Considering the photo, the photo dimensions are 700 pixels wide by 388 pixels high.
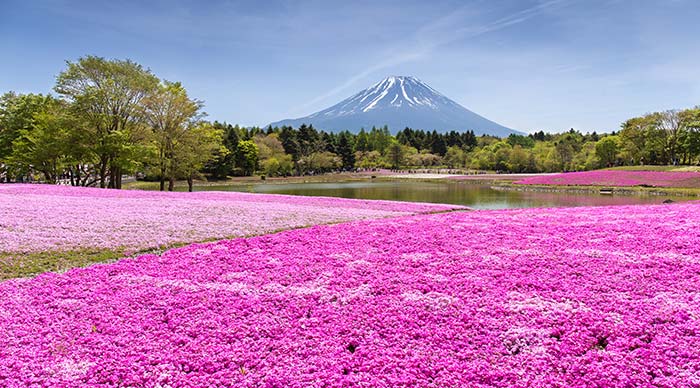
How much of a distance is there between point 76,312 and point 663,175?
68.2 meters

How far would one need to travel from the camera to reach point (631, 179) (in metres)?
55.9

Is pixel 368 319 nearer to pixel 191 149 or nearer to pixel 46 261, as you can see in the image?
pixel 46 261

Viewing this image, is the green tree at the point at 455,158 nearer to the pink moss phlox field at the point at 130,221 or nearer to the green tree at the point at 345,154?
the green tree at the point at 345,154

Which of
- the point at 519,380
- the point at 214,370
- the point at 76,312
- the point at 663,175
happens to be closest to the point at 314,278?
the point at 214,370

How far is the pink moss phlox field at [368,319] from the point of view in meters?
5.37

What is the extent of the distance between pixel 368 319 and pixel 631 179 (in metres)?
62.1

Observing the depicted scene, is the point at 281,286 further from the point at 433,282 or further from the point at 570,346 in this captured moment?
the point at 570,346

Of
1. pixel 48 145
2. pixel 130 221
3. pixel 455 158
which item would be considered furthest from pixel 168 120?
pixel 455 158

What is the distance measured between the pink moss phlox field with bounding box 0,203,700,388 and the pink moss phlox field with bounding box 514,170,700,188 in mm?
50658

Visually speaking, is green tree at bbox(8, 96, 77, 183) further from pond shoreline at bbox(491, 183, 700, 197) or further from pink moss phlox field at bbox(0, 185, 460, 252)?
pond shoreline at bbox(491, 183, 700, 197)

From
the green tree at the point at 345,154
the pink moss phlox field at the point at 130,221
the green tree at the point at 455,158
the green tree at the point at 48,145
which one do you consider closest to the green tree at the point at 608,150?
the green tree at the point at 455,158

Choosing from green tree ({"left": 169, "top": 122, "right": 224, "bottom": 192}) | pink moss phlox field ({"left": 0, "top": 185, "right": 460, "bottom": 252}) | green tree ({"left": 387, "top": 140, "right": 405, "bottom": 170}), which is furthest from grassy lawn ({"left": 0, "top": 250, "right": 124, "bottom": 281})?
green tree ({"left": 387, "top": 140, "right": 405, "bottom": 170})

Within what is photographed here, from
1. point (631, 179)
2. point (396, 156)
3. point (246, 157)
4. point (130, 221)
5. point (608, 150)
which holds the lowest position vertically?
point (130, 221)

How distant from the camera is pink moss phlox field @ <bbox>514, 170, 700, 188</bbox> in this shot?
51416 millimetres
